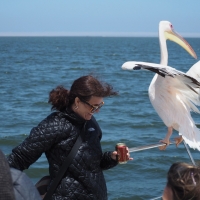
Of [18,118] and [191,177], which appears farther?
[18,118]

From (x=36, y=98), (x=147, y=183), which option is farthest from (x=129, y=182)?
(x=36, y=98)

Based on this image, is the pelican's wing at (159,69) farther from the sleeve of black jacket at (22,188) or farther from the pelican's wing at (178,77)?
the sleeve of black jacket at (22,188)

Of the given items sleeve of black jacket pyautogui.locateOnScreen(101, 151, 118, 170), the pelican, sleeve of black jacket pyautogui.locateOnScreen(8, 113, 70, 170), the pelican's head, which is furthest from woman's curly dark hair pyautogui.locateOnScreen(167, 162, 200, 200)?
the pelican's head

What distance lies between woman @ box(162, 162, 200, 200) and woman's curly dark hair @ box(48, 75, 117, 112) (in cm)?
99

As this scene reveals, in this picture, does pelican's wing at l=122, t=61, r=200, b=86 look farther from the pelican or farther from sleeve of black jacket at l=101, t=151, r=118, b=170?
sleeve of black jacket at l=101, t=151, r=118, b=170

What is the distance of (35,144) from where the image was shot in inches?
96.8

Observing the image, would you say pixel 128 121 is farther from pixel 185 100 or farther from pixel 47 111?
pixel 185 100

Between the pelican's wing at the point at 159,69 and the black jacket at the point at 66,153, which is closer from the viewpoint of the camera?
the black jacket at the point at 66,153

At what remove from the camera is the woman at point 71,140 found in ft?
8.11

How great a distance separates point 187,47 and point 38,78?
18494 mm

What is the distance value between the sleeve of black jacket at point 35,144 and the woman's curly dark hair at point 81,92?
15 centimetres

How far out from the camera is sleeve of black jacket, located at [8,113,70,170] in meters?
2.46

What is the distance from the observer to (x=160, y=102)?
423cm
